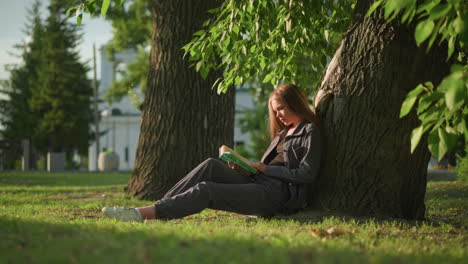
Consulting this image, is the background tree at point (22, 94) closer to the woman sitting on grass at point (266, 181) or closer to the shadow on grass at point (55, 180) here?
the shadow on grass at point (55, 180)

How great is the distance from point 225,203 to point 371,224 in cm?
135

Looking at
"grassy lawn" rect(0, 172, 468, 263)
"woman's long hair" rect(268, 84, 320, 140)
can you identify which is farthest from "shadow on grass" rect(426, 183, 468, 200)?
"woman's long hair" rect(268, 84, 320, 140)

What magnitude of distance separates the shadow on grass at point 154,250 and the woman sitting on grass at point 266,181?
973mm

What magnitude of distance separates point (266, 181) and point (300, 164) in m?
0.38

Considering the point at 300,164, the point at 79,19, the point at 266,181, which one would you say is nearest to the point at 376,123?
the point at 300,164

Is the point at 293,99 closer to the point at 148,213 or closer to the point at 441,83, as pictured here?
the point at 148,213

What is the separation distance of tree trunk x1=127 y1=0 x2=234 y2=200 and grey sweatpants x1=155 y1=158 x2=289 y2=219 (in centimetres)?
320

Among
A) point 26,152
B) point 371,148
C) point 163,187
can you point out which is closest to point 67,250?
point 371,148

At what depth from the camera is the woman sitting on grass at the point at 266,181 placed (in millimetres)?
4984

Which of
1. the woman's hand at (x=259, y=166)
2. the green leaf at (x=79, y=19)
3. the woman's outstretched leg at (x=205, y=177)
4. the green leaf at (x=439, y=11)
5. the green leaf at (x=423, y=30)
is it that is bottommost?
the woman's outstretched leg at (x=205, y=177)

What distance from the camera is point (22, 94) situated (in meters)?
38.9

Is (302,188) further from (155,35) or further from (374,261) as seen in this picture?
(155,35)

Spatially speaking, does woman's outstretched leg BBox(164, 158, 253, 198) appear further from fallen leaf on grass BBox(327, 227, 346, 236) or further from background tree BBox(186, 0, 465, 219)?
fallen leaf on grass BBox(327, 227, 346, 236)

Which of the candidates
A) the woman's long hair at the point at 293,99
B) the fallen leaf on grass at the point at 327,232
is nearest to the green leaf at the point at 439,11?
the fallen leaf on grass at the point at 327,232
